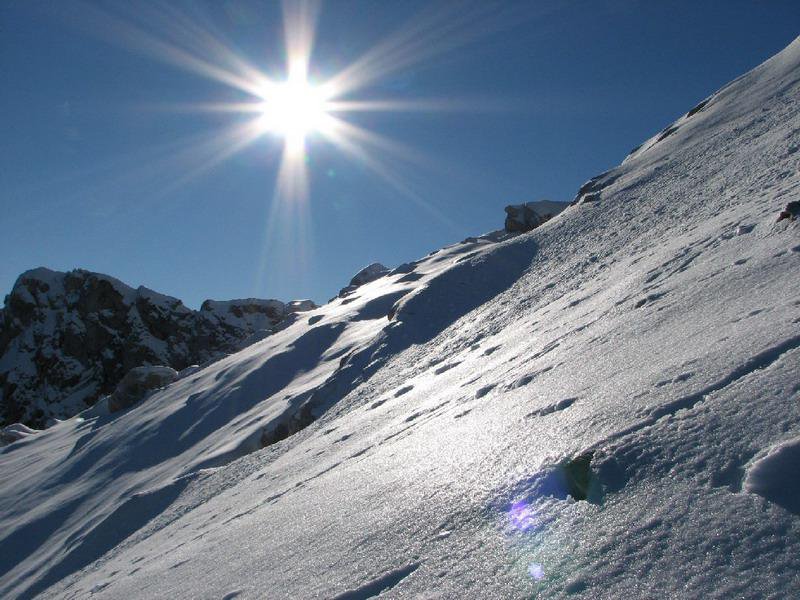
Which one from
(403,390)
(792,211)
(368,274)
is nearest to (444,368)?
(403,390)

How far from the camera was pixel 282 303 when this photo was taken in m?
101

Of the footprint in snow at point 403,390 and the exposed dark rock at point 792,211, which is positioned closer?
the exposed dark rock at point 792,211

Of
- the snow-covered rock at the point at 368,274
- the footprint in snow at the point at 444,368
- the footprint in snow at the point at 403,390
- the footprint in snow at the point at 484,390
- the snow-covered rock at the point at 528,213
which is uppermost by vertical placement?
the snow-covered rock at the point at 368,274

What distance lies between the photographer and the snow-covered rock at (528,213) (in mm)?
28859

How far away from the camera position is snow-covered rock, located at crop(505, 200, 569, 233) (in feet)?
94.7

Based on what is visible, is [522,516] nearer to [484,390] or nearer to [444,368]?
[484,390]

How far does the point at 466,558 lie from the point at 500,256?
609 inches

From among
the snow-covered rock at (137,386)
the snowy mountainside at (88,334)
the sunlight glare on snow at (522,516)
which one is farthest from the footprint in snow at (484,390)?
the snowy mountainside at (88,334)

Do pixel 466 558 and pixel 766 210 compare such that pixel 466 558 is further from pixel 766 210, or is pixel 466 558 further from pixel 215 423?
pixel 215 423

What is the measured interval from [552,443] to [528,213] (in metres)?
26.7

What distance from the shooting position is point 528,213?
96.0 feet

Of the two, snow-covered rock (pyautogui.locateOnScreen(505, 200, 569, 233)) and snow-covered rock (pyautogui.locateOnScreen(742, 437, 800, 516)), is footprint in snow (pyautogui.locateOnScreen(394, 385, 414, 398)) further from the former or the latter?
snow-covered rock (pyautogui.locateOnScreen(505, 200, 569, 233))

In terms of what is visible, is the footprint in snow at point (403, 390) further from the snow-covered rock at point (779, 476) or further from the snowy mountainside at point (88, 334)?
the snowy mountainside at point (88, 334)

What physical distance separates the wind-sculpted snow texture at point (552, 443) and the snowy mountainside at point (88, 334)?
76954mm
